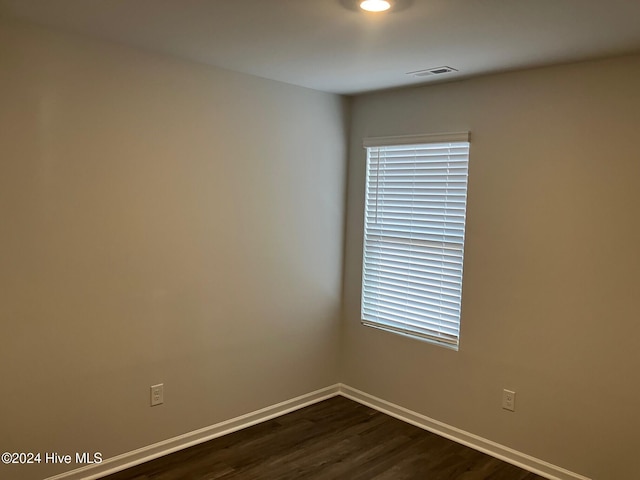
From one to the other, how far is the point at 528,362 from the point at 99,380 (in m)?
2.44

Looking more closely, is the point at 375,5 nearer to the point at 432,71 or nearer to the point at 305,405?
the point at 432,71

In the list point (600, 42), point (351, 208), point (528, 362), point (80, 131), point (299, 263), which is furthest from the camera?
point (351, 208)

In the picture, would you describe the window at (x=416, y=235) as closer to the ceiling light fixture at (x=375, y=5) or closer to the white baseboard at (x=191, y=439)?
the white baseboard at (x=191, y=439)

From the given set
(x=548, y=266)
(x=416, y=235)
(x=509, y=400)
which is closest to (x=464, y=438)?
(x=509, y=400)

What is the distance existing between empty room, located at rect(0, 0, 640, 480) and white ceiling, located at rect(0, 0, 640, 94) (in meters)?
0.02

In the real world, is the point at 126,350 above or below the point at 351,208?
below

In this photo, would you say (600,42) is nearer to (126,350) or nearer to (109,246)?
(109,246)

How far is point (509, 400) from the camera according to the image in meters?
3.18

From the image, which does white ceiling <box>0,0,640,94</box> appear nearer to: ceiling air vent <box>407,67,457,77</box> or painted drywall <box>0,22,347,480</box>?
ceiling air vent <box>407,67,457,77</box>

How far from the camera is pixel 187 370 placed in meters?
3.20

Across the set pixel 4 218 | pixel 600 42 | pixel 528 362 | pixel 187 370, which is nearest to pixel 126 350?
pixel 187 370

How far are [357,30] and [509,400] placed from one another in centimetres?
231

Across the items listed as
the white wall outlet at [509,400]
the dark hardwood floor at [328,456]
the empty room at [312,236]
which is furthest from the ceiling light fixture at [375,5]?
the dark hardwood floor at [328,456]

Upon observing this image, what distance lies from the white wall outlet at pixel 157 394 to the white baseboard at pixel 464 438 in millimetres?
1558
